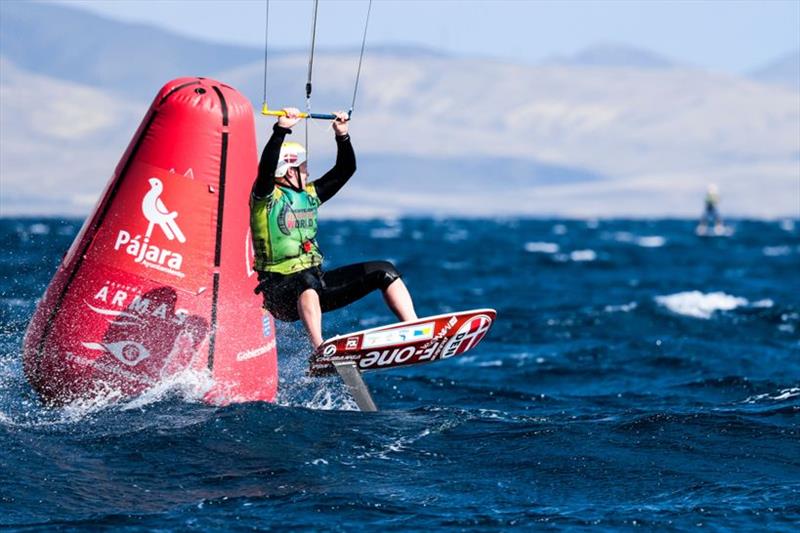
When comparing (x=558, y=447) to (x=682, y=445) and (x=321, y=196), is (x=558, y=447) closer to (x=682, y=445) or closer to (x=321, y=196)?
(x=682, y=445)

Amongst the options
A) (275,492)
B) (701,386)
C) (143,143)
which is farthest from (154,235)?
(701,386)

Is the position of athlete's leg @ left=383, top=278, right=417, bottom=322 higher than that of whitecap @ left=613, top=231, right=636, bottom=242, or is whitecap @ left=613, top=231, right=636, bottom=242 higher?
whitecap @ left=613, top=231, right=636, bottom=242

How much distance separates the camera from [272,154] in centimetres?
882

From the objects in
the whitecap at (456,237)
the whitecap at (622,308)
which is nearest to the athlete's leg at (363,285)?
the whitecap at (622,308)

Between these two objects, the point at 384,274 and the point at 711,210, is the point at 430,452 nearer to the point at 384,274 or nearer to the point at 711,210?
the point at 384,274

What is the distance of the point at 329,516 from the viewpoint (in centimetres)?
730

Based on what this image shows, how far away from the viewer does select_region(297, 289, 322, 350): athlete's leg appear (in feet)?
30.0

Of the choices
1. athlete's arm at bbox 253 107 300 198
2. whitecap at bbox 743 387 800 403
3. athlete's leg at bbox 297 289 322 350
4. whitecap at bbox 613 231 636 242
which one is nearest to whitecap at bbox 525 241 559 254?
whitecap at bbox 613 231 636 242

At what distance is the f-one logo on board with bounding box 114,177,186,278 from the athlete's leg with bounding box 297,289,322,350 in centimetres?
98

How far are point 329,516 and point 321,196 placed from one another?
9.51 ft

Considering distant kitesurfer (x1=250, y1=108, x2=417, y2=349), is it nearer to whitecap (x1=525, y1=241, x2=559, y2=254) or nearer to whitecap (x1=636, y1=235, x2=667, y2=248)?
whitecap (x1=525, y1=241, x2=559, y2=254)

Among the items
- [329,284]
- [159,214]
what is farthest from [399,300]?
[159,214]

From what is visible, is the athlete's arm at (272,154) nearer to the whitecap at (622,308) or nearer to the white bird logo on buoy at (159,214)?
the white bird logo on buoy at (159,214)

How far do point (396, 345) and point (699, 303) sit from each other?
14133mm
